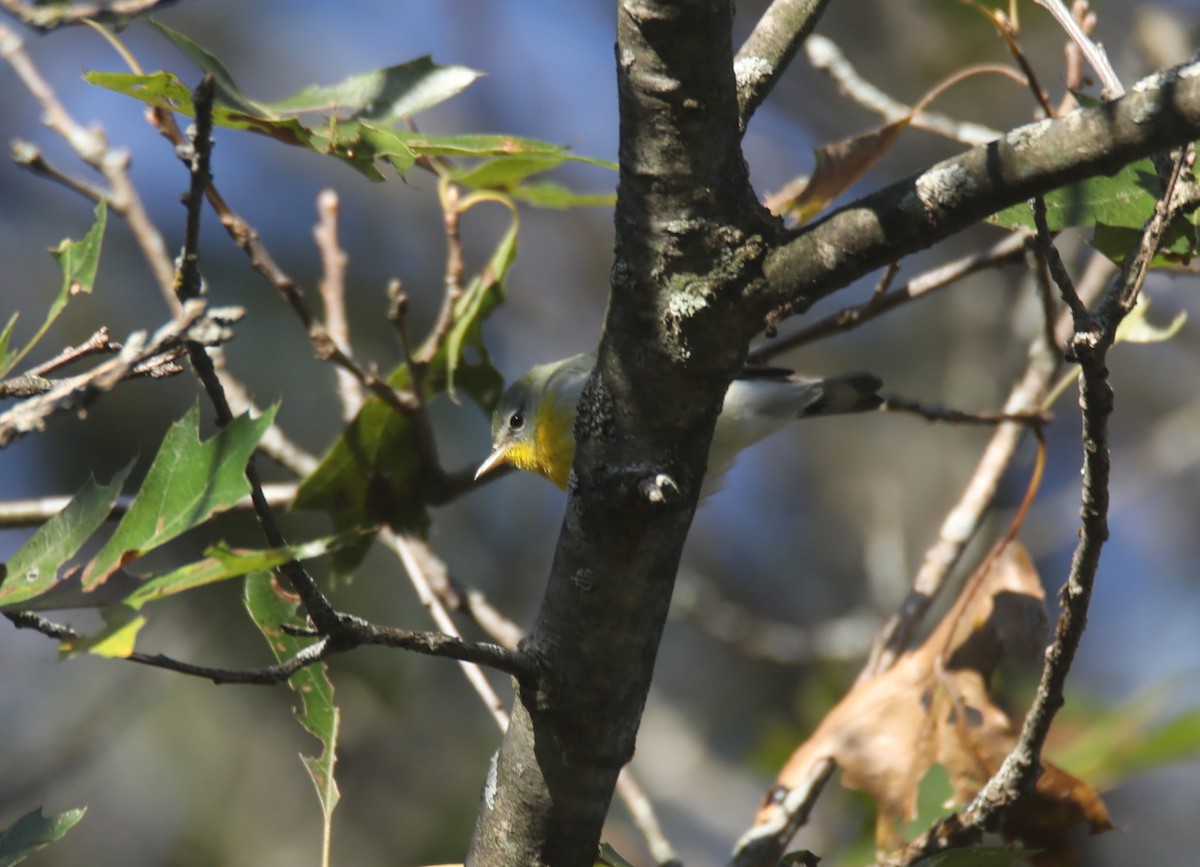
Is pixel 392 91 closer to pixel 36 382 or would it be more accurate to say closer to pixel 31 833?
pixel 36 382

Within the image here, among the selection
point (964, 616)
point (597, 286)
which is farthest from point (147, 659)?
point (597, 286)

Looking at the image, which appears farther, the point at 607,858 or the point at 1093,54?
the point at 607,858

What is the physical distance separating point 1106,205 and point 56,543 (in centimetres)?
132

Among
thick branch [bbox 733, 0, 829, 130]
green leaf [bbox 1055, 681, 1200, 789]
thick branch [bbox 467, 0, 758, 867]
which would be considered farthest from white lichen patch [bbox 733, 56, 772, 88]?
green leaf [bbox 1055, 681, 1200, 789]

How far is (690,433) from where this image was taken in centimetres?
119

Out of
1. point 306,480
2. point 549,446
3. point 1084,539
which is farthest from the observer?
point 549,446

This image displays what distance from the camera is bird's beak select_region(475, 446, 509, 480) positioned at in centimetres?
250

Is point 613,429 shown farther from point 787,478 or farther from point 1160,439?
point 787,478

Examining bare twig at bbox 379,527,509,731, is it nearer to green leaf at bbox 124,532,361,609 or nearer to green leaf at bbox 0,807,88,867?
green leaf at bbox 0,807,88,867

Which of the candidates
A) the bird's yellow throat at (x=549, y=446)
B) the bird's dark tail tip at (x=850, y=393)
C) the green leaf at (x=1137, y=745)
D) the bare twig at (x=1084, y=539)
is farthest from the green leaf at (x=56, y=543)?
the green leaf at (x=1137, y=745)

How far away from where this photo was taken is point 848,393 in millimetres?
2871

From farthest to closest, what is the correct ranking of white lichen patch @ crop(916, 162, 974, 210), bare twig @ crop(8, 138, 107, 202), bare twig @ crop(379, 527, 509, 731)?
bare twig @ crop(379, 527, 509, 731)
bare twig @ crop(8, 138, 107, 202)
white lichen patch @ crop(916, 162, 974, 210)

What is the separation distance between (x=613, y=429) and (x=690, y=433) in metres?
0.08

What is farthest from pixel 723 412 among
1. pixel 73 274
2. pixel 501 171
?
pixel 73 274
